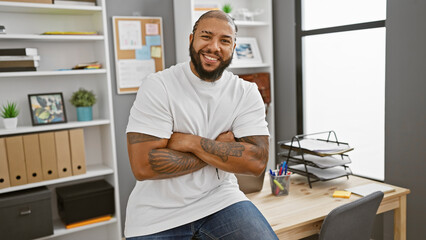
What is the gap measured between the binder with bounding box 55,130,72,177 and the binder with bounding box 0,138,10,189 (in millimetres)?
328

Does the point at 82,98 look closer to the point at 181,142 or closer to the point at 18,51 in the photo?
the point at 18,51

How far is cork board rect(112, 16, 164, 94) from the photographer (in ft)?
10.8

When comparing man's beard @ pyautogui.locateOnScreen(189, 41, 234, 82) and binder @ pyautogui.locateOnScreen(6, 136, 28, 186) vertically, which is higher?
man's beard @ pyautogui.locateOnScreen(189, 41, 234, 82)

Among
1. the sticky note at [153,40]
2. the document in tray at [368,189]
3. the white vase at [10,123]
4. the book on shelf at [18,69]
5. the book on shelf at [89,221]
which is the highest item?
the sticky note at [153,40]

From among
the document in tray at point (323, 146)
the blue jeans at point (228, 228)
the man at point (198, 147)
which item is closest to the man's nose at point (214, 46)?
the man at point (198, 147)

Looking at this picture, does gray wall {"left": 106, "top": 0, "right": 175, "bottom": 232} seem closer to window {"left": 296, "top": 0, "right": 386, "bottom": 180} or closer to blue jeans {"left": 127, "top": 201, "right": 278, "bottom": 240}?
window {"left": 296, "top": 0, "right": 386, "bottom": 180}

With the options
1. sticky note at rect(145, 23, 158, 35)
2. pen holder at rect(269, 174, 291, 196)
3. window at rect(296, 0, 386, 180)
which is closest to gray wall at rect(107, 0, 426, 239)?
window at rect(296, 0, 386, 180)

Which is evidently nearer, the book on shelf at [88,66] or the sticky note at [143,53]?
the book on shelf at [88,66]

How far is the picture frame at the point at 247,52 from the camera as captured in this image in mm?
3697

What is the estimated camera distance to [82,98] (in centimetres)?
302

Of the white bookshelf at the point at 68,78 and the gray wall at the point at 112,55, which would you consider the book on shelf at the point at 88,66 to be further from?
the gray wall at the point at 112,55

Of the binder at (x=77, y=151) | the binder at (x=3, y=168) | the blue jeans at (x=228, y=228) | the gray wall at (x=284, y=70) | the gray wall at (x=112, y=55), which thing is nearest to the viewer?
the blue jeans at (x=228, y=228)

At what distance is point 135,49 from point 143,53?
0.08 metres

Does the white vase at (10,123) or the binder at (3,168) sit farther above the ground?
the white vase at (10,123)
